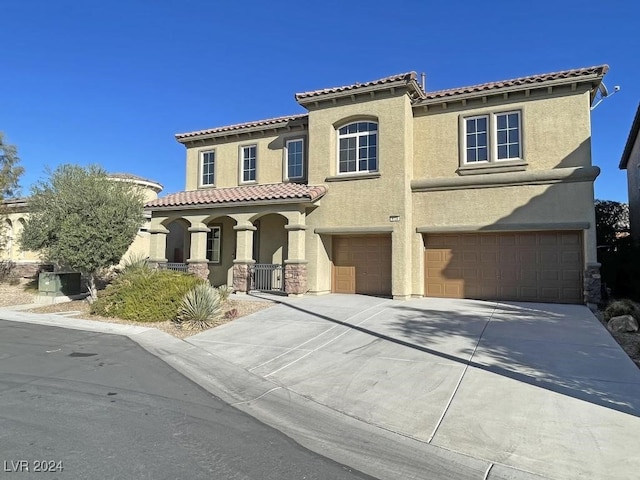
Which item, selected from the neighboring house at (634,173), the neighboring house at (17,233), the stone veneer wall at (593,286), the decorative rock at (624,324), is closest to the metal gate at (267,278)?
the neighboring house at (17,233)

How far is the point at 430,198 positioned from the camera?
53.6 ft

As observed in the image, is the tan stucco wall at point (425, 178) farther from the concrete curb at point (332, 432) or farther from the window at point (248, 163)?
the concrete curb at point (332, 432)

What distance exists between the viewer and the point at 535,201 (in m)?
14.7

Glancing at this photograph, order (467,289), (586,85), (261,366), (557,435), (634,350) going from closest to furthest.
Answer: (557,435), (261,366), (634,350), (586,85), (467,289)

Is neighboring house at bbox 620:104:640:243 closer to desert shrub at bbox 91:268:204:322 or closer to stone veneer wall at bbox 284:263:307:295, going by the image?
stone veneer wall at bbox 284:263:307:295

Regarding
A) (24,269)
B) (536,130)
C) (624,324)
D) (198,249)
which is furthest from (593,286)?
(24,269)

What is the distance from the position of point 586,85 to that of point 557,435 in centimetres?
1354

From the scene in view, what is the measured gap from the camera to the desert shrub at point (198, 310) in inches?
449

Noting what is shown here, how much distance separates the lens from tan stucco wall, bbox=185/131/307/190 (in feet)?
64.5

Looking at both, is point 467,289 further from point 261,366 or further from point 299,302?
point 261,366

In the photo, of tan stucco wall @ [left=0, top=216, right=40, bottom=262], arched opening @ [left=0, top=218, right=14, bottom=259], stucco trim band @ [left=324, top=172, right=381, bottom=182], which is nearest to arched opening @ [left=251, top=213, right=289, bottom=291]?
stucco trim band @ [left=324, top=172, right=381, bottom=182]

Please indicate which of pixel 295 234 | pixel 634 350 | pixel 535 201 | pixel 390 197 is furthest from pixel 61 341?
pixel 535 201

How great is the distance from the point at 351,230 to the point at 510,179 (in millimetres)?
5858

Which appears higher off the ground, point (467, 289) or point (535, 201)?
point (535, 201)
